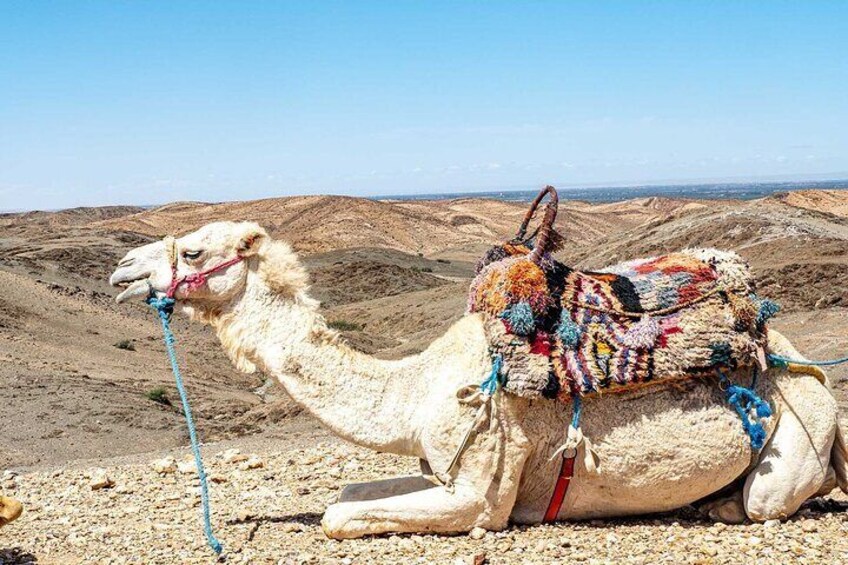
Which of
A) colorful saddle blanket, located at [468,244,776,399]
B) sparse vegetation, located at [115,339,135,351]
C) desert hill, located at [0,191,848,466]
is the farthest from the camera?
sparse vegetation, located at [115,339,135,351]

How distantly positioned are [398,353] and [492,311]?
525 inches

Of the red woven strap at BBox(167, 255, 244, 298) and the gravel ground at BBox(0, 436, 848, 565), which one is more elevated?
the red woven strap at BBox(167, 255, 244, 298)

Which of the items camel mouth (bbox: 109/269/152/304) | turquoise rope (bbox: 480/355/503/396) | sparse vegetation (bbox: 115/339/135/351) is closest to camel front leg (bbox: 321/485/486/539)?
turquoise rope (bbox: 480/355/503/396)

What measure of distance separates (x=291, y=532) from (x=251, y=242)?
1913 millimetres

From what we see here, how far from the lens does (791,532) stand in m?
4.97

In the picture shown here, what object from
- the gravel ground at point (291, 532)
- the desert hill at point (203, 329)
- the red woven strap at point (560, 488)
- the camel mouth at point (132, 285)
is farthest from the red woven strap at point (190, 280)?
the desert hill at point (203, 329)

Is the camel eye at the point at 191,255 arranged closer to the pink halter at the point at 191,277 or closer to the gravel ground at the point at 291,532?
the pink halter at the point at 191,277

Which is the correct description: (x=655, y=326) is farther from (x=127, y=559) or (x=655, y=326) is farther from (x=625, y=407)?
(x=127, y=559)

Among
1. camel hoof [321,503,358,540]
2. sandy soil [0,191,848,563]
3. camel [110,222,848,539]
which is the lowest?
sandy soil [0,191,848,563]

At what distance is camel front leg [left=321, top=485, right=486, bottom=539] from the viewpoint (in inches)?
195

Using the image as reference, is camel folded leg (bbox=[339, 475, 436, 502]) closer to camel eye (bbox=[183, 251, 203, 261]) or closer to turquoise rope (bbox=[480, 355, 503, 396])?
turquoise rope (bbox=[480, 355, 503, 396])

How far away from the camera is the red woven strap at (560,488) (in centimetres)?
501

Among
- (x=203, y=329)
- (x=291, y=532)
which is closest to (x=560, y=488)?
(x=291, y=532)

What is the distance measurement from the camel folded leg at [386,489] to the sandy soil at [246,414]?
36 cm
